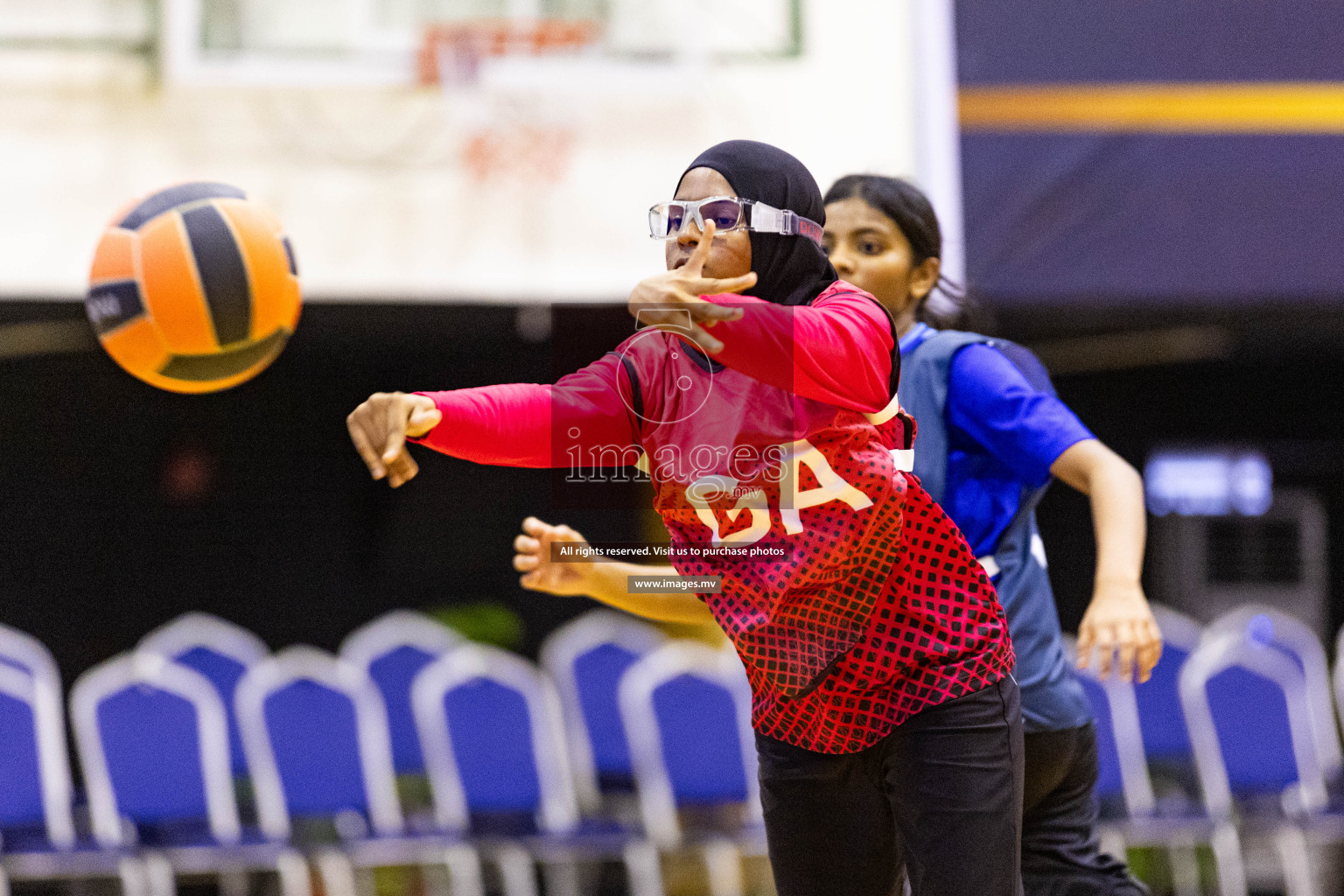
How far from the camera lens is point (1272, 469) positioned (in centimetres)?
729

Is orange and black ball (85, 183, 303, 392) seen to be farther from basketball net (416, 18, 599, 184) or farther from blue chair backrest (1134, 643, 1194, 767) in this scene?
blue chair backrest (1134, 643, 1194, 767)

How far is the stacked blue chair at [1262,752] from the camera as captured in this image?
4.15 m

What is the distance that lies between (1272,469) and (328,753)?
221 inches

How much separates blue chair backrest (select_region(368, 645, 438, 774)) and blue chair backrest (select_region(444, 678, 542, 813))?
0.63 metres

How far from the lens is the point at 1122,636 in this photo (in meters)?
1.71

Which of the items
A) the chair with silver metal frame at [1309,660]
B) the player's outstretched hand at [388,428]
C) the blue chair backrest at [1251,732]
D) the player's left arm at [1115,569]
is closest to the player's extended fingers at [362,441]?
the player's outstretched hand at [388,428]

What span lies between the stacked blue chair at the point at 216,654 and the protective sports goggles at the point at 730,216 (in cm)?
368

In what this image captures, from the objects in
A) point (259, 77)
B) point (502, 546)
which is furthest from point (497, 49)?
point (502, 546)

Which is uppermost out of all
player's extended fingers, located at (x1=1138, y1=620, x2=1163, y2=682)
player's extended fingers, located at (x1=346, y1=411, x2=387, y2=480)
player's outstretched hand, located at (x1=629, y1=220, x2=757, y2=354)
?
player's outstretched hand, located at (x1=629, y1=220, x2=757, y2=354)

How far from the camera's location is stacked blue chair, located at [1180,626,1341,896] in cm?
415

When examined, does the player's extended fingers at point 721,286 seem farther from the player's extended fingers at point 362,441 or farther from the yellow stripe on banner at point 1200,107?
the yellow stripe on banner at point 1200,107

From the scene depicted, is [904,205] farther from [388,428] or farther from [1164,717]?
[1164,717]

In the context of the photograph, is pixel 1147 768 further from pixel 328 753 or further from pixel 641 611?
pixel 641 611

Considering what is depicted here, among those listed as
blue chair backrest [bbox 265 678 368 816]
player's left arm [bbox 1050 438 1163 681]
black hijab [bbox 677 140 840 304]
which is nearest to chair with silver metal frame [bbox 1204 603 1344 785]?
player's left arm [bbox 1050 438 1163 681]
